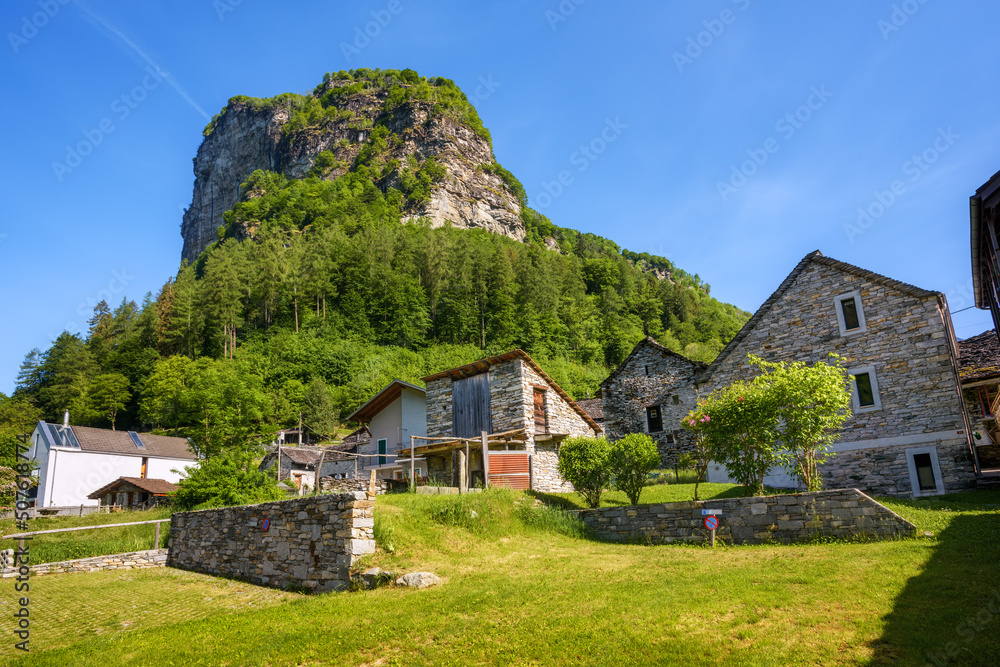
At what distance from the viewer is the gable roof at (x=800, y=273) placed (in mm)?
17406

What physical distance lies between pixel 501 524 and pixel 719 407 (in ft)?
21.5

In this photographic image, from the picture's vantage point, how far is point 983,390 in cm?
2122

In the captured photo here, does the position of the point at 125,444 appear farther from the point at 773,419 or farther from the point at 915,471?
the point at 915,471

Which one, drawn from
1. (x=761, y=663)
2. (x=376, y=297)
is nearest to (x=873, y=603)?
(x=761, y=663)

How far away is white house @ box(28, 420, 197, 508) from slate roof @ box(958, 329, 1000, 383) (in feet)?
147

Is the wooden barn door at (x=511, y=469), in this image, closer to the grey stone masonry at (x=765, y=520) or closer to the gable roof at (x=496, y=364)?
the gable roof at (x=496, y=364)

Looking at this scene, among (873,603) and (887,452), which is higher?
(887,452)

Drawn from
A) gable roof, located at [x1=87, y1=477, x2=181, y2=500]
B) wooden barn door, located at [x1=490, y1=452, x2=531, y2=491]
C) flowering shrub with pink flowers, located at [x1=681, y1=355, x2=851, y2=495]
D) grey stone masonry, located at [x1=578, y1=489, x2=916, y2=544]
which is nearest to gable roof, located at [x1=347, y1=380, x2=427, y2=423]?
wooden barn door, located at [x1=490, y1=452, x2=531, y2=491]

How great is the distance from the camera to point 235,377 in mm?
52094

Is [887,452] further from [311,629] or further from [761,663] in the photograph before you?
[311,629]

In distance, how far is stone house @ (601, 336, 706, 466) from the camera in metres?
30.2

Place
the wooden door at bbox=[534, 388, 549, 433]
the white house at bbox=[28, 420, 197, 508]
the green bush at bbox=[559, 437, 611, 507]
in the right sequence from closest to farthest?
the green bush at bbox=[559, 437, 611, 507] < the wooden door at bbox=[534, 388, 549, 433] < the white house at bbox=[28, 420, 197, 508]

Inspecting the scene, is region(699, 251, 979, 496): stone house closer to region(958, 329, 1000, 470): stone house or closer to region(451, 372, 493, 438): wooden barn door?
region(958, 329, 1000, 470): stone house

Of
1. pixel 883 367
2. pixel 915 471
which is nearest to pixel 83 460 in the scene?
pixel 883 367
